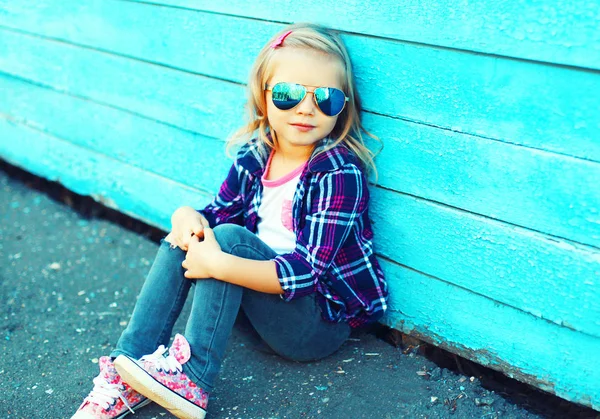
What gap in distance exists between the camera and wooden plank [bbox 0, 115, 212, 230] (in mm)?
2992

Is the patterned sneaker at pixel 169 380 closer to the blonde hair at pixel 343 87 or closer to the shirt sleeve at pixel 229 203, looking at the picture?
the shirt sleeve at pixel 229 203

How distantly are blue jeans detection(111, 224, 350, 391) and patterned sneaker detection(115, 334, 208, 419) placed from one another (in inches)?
1.1

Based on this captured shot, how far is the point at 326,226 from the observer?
6.55 ft

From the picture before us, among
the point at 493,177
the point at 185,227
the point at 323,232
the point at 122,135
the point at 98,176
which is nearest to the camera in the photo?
the point at 493,177

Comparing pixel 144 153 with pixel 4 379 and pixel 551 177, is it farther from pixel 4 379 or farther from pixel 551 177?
pixel 551 177

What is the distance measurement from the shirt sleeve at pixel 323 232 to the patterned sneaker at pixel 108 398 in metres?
0.54

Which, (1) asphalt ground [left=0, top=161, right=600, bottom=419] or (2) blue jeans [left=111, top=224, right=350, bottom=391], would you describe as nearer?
(2) blue jeans [left=111, top=224, right=350, bottom=391]

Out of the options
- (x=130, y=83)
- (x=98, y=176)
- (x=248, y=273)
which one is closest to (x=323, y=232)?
(x=248, y=273)

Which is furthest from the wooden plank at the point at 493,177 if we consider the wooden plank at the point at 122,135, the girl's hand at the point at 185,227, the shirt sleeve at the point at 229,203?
the wooden plank at the point at 122,135

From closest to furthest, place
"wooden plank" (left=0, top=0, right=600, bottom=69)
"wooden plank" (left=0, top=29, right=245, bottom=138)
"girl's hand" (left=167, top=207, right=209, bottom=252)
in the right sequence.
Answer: "wooden plank" (left=0, top=0, right=600, bottom=69) → "girl's hand" (left=167, top=207, right=209, bottom=252) → "wooden plank" (left=0, top=29, right=245, bottom=138)

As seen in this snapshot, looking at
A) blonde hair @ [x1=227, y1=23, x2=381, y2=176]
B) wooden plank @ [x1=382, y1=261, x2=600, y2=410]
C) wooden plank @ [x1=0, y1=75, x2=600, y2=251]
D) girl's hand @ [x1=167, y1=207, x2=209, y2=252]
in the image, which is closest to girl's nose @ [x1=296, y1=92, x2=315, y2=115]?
blonde hair @ [x1=227, y1=23, x2=381, y2=176]

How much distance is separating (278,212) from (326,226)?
0.26 metres

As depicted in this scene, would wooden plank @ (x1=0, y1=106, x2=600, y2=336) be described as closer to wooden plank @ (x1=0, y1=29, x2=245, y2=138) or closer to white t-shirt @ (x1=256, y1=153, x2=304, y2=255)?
white t-shirt @ (x1=256, y1=153, x2=304, y2=255)

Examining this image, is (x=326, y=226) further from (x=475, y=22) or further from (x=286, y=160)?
(x=475, y=22)
